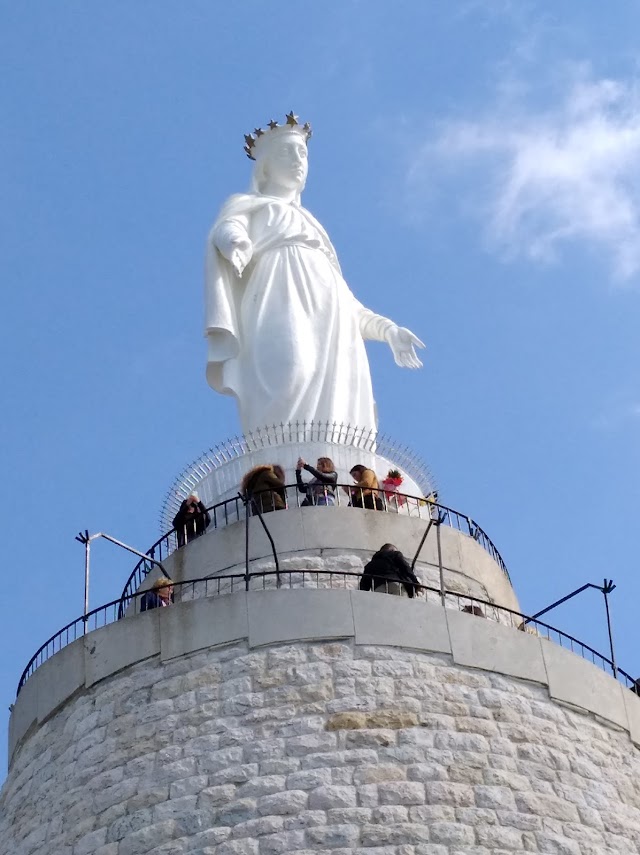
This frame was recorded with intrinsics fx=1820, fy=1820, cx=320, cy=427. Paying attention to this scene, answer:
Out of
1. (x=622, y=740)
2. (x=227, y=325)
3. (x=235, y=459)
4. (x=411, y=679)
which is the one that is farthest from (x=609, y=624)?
(x=227, y=325)

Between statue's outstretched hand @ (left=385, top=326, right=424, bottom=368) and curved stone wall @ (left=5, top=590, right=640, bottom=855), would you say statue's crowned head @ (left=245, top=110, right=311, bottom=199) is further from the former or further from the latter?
curved stone wall @ (left=5, top=590, right=640, bottom=855)

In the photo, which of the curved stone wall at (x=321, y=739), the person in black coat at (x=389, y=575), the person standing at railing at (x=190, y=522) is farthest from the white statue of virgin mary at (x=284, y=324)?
the curved stone wall at (x=321, y=739)

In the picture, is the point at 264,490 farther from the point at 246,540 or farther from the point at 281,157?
the point at 281,157

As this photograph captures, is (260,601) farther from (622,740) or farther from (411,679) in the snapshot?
(622,740)

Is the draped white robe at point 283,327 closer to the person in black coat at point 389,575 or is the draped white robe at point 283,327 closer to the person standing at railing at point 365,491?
the person standing at railing at point 365,491

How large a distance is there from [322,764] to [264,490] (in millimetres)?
4756

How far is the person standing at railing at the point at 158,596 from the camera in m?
20.0

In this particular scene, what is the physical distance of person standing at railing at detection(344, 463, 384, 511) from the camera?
843 inches

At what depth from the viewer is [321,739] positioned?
17484mm

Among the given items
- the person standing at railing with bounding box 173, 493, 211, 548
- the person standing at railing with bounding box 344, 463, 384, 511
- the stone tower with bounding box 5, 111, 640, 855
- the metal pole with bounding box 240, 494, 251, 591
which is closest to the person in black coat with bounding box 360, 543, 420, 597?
the stone tower with bounding box 5, 111, 640, 855

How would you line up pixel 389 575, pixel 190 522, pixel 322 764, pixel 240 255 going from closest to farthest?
pixel 322 764
pixel 389 575
pixel 190 522
pixel 240 255

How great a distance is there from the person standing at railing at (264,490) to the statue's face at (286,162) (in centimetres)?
685

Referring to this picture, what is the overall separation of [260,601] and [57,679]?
2.55 meters

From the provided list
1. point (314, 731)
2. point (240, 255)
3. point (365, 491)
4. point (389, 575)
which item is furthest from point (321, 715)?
point (240, 255)
